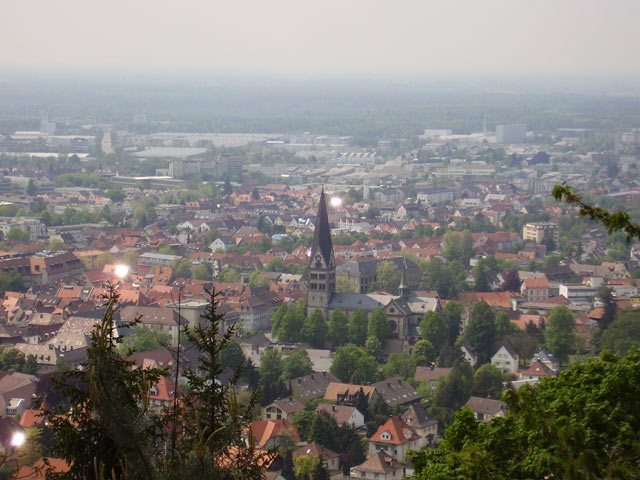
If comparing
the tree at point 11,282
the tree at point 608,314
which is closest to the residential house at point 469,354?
the tree at point 608,314

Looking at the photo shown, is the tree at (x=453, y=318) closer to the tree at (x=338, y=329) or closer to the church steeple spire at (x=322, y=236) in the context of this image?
the tree at (x=338, y=329)

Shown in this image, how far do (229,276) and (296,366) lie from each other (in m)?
21.2

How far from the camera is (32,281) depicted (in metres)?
55.2

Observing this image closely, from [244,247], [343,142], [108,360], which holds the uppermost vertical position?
[108,360]

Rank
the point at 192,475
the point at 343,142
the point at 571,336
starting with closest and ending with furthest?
1. the point at 192,475
2. the point at 571,336
3. the point at 343,142

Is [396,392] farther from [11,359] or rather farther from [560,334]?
[11,359]

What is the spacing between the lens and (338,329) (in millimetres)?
43500

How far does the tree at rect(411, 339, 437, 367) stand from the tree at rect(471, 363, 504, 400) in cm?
381

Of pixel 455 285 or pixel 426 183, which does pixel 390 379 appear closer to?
pixel 455 285

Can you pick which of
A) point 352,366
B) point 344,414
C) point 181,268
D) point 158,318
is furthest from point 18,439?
point 181,268

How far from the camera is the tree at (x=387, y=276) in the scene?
53.7 metres

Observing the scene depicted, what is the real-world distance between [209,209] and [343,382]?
53.5 metres

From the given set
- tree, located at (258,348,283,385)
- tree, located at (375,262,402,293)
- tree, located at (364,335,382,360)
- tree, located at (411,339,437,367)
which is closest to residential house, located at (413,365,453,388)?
tree, located at (411,339,437,367)

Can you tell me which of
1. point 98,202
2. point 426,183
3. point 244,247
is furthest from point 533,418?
point 426,183
